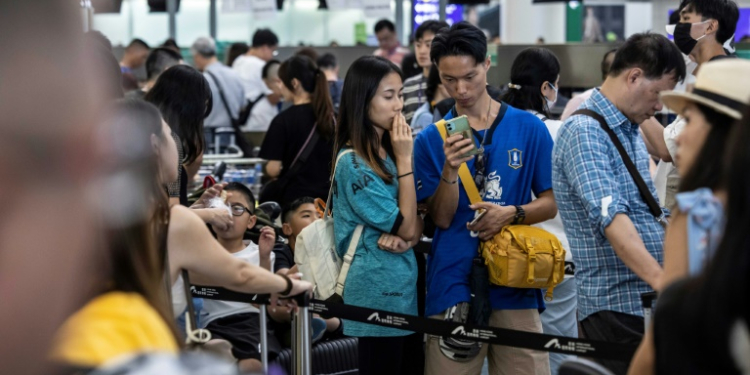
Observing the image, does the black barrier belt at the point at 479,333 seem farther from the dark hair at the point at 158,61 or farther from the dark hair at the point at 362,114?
the dark hair at the point at 158,61

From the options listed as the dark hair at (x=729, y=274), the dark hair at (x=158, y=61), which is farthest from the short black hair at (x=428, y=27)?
the dark hair at (x=729, y=274)

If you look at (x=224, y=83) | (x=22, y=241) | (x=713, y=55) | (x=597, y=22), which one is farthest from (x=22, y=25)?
(x=597, y=22)

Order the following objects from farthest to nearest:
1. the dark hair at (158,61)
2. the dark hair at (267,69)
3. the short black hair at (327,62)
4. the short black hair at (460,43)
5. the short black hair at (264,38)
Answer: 1. the short black hair at (264,38)
2. the dark hair at (267,69)
3. the short black hair at (327,62)
4. the dark hair at (158,61)
5. the short black hair at (460,43)

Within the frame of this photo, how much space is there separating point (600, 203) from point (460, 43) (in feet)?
3.37

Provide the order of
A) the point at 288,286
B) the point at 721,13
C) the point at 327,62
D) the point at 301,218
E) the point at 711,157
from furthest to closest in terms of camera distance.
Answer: the point at 327,62
the point at 301,218
the point at 721,13
the point at 288,286
the point at 711,157

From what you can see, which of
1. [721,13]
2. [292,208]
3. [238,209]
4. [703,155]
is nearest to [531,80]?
[721,13]

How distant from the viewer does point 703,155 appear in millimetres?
2197

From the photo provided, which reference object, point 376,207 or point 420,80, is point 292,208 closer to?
point 376,207

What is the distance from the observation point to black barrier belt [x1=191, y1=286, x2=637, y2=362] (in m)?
3.49

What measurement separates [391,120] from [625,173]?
3.28ft

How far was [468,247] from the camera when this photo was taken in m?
4.05

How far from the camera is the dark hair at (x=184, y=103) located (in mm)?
4473

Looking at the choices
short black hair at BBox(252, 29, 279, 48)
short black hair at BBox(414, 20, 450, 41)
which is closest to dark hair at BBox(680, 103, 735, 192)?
short black hair at BBox(414, 20, 450, 41)

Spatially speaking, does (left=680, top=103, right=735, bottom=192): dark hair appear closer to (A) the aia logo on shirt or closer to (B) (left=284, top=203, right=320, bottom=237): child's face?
(A) the aia logo on shirt
